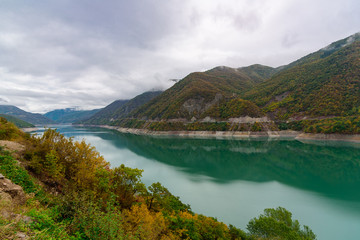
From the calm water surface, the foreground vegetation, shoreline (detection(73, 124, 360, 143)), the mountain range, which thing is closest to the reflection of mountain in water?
the calm water surface

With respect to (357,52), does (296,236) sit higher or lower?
lower

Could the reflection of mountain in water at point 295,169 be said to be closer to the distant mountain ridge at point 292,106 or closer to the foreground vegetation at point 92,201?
the foreground vegetation at point 92,201

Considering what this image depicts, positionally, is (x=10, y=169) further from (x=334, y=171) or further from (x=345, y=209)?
(x=334, y=171)

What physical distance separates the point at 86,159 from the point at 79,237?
9342mm

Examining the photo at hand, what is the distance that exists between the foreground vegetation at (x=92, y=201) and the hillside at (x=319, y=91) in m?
91.9

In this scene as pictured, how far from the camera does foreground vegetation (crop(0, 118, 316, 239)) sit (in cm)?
675

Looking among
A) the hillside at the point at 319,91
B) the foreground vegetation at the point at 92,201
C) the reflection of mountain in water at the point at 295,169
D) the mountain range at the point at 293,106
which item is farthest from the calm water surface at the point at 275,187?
the hillside at the point at 319,91

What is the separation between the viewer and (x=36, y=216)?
5371 millimetres

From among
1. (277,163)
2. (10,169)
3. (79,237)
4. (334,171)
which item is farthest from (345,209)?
(10,169)

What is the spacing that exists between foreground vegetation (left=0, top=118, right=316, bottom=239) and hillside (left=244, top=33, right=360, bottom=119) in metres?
91.9

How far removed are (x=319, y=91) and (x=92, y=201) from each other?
11768cm

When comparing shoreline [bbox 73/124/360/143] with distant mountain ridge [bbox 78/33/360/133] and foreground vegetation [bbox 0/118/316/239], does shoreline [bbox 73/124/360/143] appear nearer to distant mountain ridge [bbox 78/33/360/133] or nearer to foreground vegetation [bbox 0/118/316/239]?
distant mountain ridge [bbox 78/33/360/133]

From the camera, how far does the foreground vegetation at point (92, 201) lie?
6746 mm

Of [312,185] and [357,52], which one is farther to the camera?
[357,52]
